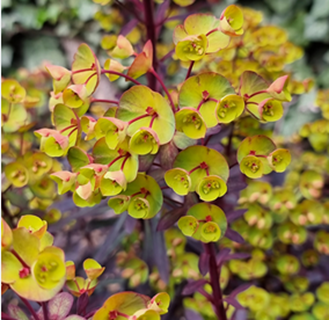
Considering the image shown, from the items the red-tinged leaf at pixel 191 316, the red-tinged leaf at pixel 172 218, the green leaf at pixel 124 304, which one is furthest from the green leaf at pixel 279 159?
the red-tinged leaf at pixel 191 316

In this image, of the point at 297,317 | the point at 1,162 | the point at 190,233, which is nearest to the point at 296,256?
the point at 297,317

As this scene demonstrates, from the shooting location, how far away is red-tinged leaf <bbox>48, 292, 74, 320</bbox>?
0.54 metres

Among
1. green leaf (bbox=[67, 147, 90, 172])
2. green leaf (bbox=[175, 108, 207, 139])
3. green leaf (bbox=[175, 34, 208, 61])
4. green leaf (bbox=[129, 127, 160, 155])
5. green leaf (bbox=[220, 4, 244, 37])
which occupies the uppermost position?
green leaf (bbox=[220, 4, 244, 37])

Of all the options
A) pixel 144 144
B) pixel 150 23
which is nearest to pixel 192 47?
pixel 144 144

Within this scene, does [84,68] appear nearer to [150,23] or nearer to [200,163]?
[200,163]

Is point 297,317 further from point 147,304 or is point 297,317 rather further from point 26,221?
point 26,221

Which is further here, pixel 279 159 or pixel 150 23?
pixel 150 23

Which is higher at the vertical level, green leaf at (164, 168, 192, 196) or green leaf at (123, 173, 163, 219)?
green leaf at (164, 168, 192, 196)

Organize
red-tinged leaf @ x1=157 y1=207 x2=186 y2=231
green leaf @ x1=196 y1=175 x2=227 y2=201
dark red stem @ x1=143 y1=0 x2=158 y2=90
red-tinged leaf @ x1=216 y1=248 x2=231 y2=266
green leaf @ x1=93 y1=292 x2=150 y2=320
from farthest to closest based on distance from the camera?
dark red stem @ x1=143 y1=0 x2=158 y2=90
red-tinged leaf @ x1=216 y1=248 x2=231 y2=266
red-tinged leaf @ x1=157 y1=207 x2=186 y2=231
green leaf @ x1=196 y1=175 x2=227 y2=201
green leaf @ x1=93 y1=292 x2=150 y2=320

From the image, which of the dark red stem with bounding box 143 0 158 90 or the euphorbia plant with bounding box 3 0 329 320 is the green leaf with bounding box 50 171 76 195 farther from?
the dark red stem with bounding box 143 0 158 90

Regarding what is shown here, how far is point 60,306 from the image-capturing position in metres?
0.55

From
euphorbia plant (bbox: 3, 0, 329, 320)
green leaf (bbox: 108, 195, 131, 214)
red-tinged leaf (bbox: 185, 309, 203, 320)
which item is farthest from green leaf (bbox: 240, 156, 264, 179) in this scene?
red-tinged leaf (bbox: 185, 309, 203, 320)

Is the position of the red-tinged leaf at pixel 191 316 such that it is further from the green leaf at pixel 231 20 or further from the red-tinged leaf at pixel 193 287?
the green leaf at pixel 231 20

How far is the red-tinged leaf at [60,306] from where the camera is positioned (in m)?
0.54
